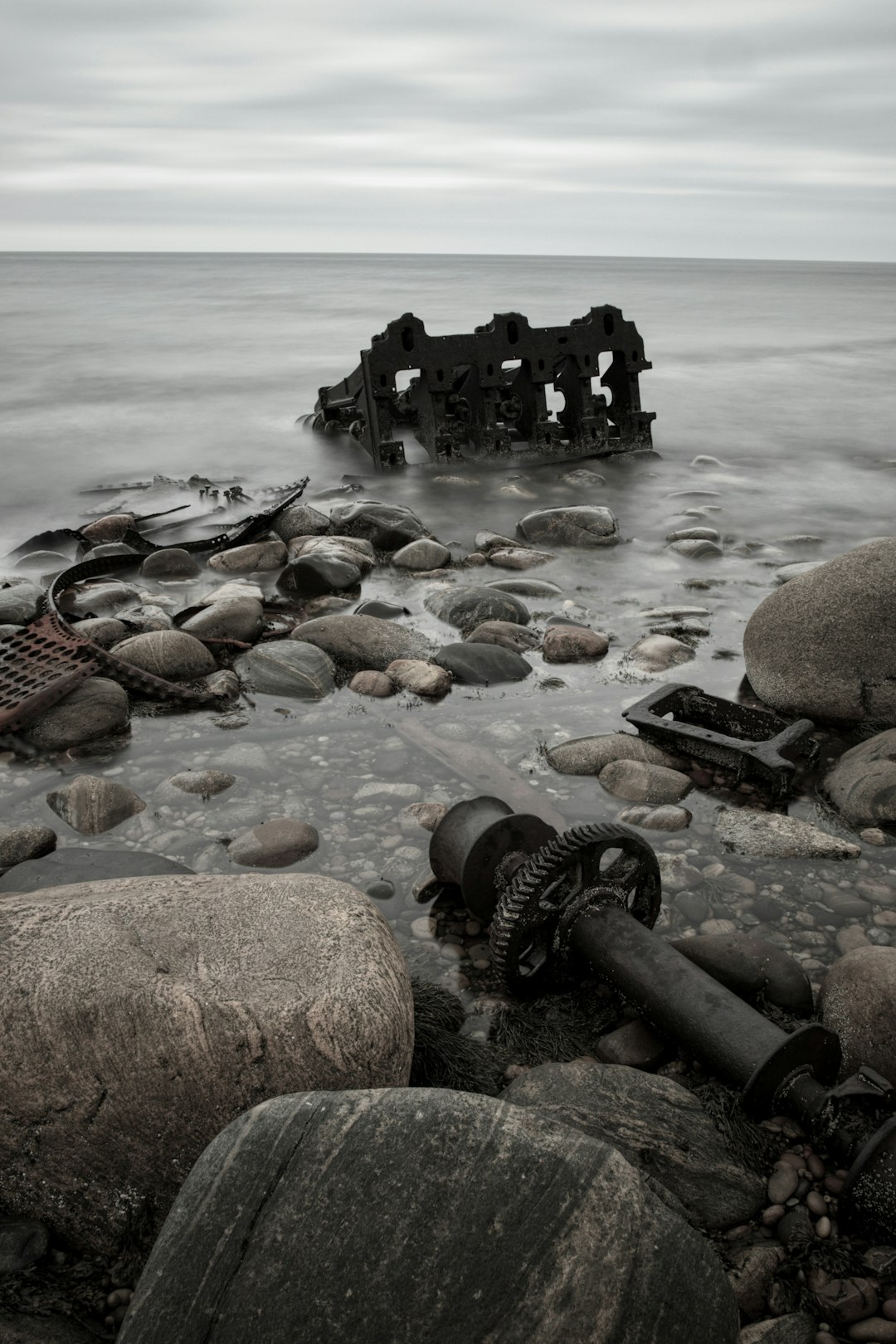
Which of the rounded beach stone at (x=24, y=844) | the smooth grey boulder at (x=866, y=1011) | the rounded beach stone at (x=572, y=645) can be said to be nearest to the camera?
the smooth grey boulder at (x=866, y=1011)

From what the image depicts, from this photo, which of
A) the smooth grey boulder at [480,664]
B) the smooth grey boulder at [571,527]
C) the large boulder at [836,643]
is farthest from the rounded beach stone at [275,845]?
the smooth grey boulder at [571,527]

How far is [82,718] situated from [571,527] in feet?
19.0

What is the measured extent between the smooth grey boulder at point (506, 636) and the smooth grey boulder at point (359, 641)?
1.26 ft

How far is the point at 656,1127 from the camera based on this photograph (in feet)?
9.29

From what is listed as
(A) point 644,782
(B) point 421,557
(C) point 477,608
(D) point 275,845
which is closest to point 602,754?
(A) point 644,782

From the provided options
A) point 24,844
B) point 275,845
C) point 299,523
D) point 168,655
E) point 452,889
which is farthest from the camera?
point 299,523

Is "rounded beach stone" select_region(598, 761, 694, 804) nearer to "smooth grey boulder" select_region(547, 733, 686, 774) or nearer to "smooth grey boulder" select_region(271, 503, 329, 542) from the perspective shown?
"smooth grey boulder" select_region(547, 733, 686, 774)

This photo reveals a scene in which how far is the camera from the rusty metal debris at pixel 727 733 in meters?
4.94

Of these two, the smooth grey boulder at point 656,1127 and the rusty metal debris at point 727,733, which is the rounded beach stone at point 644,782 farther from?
the smooth grey boulder at point 656,1127

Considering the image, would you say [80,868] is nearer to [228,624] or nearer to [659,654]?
[228,624]

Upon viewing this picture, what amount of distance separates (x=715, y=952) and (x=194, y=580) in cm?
640

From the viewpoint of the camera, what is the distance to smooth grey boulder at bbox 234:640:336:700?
615cm

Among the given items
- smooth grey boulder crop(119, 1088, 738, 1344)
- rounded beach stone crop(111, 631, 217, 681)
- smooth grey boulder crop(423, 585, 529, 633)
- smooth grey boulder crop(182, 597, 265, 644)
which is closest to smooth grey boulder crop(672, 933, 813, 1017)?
smooth grey boulder crop(119, 1088, 738, 1344)

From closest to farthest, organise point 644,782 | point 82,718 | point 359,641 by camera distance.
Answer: point 644,782, point 82,718, point 359,641
